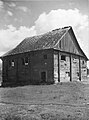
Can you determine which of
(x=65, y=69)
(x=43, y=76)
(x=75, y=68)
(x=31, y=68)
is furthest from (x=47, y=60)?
(x=75, y=68)

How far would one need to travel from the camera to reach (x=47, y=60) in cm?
3105

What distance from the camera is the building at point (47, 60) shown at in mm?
30891

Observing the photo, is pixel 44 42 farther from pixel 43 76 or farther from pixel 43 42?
pixel 43 76

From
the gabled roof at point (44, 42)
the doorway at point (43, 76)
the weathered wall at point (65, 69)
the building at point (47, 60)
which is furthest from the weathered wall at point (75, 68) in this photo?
the doorway at point (43, 76)

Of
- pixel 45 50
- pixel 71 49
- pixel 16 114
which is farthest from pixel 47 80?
pixel 16 114

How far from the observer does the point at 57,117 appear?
12.0 meters

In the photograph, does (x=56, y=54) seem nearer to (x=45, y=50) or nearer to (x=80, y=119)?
(x=45, y=50)

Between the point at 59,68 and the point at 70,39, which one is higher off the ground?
the point at 70,39

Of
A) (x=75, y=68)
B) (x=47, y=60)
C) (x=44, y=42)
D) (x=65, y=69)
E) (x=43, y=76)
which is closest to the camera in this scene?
(x=47, y=60)

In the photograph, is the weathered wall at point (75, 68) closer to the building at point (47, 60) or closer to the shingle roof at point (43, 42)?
the building at point (47, 60)

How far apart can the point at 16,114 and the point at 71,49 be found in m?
23.7

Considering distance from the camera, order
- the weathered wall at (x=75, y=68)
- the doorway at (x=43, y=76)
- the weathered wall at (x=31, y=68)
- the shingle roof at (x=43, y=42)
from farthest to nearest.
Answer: the weathered wall at (x=75, y=68) → the shingle roof at (x=43, y=42) → the doorway at (x=43, y=76) → the weathered wall at (x=31, y=68)

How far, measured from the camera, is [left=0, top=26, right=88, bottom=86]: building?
1216 inches

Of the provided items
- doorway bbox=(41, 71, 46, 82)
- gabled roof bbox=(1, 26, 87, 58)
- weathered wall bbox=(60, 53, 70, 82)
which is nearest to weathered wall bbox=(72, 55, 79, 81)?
weathered wall bbox=(60, 53, 70, 82)
